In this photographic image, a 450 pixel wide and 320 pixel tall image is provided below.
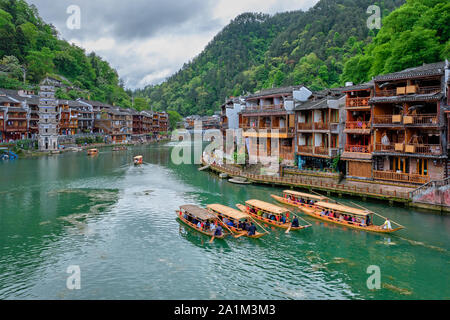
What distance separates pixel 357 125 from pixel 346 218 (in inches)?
633

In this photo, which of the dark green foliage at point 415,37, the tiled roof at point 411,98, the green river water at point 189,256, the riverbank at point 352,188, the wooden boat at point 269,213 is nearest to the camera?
the green river water at point 189,256

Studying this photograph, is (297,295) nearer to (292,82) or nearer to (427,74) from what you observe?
(427,74)

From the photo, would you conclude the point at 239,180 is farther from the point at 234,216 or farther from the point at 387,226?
the point at 387,226

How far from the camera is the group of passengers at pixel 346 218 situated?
3228 centimetres

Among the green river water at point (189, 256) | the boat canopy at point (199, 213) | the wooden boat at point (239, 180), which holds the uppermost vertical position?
the wooden boat at point (239, 180)

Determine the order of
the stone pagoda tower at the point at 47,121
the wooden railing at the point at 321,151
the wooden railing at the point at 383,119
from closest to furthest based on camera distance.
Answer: the wooden railing at the point at 383,119
the wooden railing at the point at 321,151
the stone pagoda tower at the point at 47,121

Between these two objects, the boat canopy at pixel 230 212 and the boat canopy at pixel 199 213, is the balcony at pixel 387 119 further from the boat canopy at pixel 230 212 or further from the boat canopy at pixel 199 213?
the boat canopy at pixel 199 213

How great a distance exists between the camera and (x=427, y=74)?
121ft

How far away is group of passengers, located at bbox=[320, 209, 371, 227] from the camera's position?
32281 mm

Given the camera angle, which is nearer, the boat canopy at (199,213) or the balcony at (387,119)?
the boat canopy at (199,213)

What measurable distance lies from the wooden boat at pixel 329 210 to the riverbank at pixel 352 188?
15.8 ft

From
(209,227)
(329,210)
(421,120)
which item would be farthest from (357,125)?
(209,227)

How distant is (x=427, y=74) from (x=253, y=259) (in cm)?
2811

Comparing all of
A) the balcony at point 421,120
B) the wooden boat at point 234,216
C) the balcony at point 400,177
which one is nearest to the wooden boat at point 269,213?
the wooden boat at point 234,216
